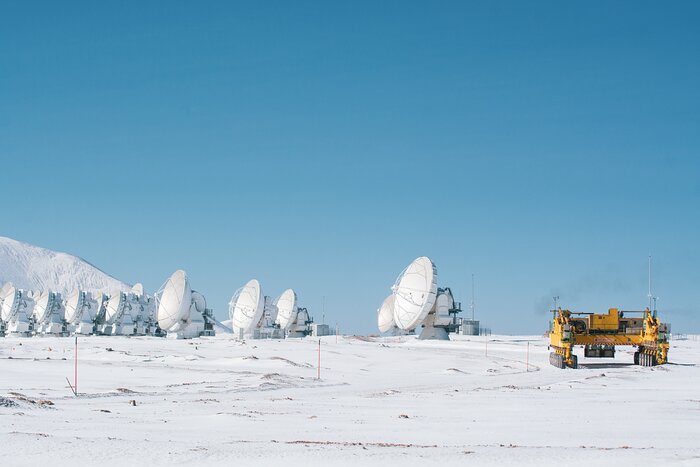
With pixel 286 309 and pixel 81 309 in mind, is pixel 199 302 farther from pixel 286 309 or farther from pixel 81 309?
pixel 81 309

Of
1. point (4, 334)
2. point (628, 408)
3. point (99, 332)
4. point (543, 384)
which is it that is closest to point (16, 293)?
point (4, 334)

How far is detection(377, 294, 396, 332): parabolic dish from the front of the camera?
4183 inches

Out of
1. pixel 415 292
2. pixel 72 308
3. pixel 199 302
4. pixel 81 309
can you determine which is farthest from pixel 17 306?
pixel 415 292

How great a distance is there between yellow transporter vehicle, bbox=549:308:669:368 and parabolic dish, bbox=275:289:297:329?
5542cm

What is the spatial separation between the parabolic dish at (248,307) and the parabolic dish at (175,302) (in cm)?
469

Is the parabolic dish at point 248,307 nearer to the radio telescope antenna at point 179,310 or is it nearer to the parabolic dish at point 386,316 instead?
the radio telescope antenna at point 179,310

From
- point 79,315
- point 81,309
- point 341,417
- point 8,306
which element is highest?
point 8,306

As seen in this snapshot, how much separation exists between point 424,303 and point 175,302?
2689cm

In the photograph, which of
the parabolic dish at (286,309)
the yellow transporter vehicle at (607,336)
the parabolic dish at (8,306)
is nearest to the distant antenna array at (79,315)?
A: the parabolic dish at (8,306)

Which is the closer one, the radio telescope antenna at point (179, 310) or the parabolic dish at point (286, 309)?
the radio telescope antenna at point (179, 310)

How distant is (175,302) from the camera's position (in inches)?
3354

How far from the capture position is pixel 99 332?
353 feet

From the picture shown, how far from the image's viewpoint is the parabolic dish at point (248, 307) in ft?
275

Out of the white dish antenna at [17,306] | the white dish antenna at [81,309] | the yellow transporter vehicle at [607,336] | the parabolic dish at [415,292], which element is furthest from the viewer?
the white dish antenna at [17,306]
